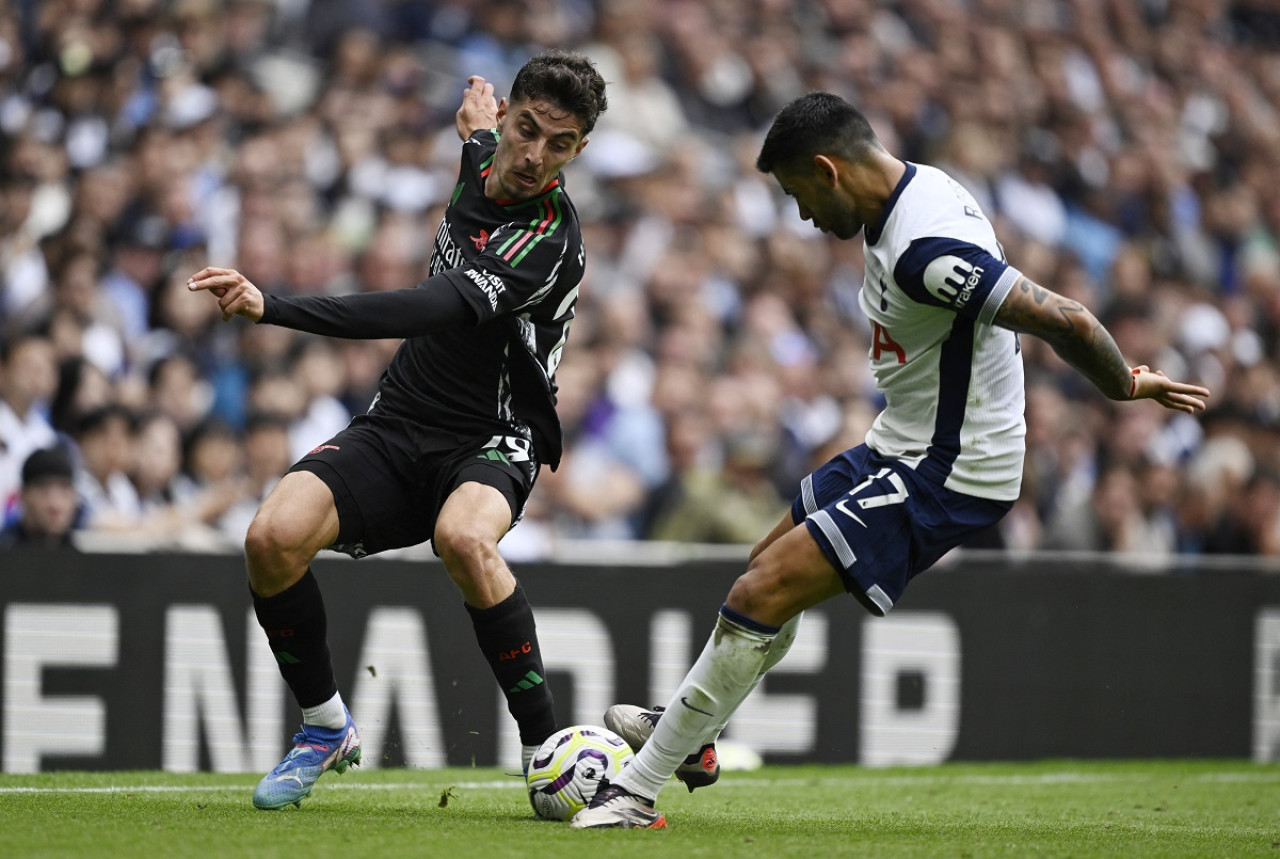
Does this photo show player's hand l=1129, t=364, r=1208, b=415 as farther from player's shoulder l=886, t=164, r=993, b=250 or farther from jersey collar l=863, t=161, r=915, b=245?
jersey collar l=863, t=161, r=915, b=245

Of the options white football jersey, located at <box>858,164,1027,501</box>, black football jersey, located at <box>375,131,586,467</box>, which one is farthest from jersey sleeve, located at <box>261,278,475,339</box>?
white football jersey, located at <box>858,164,1027,501</box>

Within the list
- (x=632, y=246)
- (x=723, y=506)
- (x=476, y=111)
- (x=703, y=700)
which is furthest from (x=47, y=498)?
(x=632, y=246)

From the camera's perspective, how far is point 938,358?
4871mm

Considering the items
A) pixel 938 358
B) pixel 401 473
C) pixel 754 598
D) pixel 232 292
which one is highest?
pixel 232 292

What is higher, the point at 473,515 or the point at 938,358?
the point at 938,358

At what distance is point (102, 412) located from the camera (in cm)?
827

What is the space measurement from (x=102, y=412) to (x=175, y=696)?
66.8 inches

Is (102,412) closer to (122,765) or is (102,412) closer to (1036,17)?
(122,765)

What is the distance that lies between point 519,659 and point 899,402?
4.62 feet

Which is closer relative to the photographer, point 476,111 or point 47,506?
point 476,111

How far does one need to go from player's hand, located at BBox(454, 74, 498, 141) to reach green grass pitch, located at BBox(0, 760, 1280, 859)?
7.58 ft

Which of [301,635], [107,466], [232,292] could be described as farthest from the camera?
[107,466]

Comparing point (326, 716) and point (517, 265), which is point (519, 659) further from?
point (517, 265)

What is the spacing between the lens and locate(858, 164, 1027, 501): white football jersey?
15.3 feet
